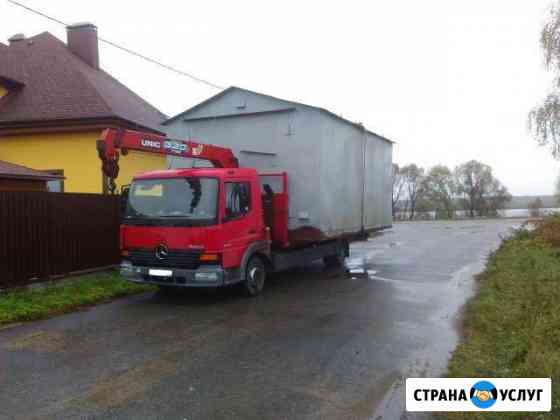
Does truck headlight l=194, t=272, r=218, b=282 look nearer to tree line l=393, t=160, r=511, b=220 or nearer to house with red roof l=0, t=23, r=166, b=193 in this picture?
house with red roof l=0, t=23, r=166, b=193

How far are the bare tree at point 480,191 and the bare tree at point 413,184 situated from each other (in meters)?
6.85

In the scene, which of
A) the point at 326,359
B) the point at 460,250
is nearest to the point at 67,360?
the point at 326,359

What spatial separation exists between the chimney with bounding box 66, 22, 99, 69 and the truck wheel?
624 inches

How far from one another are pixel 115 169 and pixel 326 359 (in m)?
4.73

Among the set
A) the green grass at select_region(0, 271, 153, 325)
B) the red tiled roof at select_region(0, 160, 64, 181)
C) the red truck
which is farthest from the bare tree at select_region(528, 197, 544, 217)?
the red tiled roof at select_region(0, 160, 64, 181)

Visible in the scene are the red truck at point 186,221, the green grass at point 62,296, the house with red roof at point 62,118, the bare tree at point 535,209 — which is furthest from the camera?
the bare tree at point 535,209

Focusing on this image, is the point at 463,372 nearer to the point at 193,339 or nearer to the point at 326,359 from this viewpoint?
the point at 326,359

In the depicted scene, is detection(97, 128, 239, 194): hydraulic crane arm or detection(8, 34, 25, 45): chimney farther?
detection(8, 34, 25, 45): chimney

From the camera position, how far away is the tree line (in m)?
74.7

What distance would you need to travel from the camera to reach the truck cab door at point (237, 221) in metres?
7.97

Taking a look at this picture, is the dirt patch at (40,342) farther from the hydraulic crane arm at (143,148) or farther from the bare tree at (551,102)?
the bare tree at (551,102)

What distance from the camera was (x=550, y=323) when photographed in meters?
5.01

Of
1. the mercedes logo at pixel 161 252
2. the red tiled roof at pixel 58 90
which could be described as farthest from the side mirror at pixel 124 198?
the red tiled roof at pixel 58 90

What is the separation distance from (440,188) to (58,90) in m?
70.8
